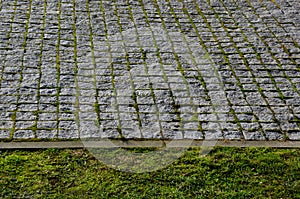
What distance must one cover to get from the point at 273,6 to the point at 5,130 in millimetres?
6182

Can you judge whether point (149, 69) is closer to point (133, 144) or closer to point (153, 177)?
point (133, 144)

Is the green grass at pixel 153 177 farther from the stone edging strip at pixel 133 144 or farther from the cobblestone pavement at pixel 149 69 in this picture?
the cobblestone pavement at pixel 149 69

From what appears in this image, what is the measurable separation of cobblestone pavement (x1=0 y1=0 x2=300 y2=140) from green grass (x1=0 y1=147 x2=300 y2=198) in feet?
1.37

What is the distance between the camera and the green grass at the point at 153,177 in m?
4.98

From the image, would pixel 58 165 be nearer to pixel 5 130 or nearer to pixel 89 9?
pixel 5 130

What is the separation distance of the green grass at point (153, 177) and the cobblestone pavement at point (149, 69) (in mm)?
416

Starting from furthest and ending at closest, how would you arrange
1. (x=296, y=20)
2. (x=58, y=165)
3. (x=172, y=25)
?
1. (x=296, y=20)
2. (x=172, y=25)
3. (x=58, y=165)

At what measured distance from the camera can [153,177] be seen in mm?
5215

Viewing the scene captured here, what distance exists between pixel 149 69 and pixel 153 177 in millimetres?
2349

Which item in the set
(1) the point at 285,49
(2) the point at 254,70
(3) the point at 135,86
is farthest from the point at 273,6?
(3) the point at 135,86

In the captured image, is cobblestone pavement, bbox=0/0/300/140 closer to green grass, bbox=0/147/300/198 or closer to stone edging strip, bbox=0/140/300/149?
stone edging strip, bbox=0/140/300/149

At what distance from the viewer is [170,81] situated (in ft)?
22.8

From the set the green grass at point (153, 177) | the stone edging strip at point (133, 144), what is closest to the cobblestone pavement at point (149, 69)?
the stone edging strip at point (133, 144)

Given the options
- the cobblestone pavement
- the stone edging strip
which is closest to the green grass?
the stone edging strip
